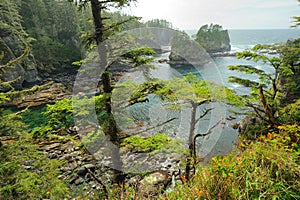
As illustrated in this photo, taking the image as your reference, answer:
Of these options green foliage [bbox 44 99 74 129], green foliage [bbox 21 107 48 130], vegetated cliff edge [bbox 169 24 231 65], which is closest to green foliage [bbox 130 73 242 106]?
green foliage [bbox 44 99 74 129]

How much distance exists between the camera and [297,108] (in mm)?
6781

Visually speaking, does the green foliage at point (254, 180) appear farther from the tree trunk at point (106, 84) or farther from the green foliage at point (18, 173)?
the green foliage at point (18, 173)

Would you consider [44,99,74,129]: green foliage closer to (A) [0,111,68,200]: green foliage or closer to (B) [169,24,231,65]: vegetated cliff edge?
(A) [0,111,68,200]: green foliage

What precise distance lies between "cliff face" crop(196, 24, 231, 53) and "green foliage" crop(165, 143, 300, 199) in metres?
55.0

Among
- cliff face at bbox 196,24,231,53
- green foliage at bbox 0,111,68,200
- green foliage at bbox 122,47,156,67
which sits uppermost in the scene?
cliff face at bbox 196,24,231,53

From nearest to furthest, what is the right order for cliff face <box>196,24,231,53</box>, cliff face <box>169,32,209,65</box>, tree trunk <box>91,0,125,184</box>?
tree trunk <box>91,0,125,184</box> → cliff face <box>169,32,209,65</box> → cliff face <box>196,24,231,53</box>

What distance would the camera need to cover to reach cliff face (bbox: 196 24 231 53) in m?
54.2

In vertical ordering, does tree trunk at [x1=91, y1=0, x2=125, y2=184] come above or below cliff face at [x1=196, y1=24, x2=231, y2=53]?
below

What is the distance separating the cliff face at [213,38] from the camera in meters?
54.2

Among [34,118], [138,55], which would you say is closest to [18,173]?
[138,55]

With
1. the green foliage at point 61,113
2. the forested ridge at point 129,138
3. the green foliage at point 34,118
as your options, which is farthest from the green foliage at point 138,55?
the green foliage at point 34,118

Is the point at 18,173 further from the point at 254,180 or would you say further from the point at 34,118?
the point at 34,118

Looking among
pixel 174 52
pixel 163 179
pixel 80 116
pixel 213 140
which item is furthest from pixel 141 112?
pixel 174 52

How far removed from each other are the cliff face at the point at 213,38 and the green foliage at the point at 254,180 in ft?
180
